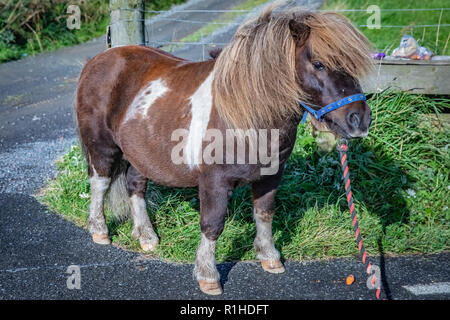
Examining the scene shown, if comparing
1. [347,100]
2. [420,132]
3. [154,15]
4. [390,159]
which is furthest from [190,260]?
[154,15]

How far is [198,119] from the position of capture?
340cm

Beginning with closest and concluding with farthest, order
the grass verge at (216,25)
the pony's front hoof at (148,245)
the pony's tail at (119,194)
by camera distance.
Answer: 1. the pony's front hoof at (148,245)
2. the pony's tail at (119,194)
3. the grass verge at (216,25)

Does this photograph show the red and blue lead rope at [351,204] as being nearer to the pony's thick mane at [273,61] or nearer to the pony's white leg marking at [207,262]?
the pony's thick mane at [273,61]

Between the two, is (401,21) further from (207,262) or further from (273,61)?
(207,262)

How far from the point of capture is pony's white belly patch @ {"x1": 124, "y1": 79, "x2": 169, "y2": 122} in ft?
12.2

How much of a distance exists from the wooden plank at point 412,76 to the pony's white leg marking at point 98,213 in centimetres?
303

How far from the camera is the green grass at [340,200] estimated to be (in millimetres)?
4270

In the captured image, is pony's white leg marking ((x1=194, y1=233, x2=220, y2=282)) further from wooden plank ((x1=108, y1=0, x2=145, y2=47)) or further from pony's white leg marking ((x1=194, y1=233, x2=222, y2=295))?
wooden plank ((x1=108, y1=0, x2=145, y2=47))

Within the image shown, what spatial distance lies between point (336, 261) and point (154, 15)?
12.6 metres

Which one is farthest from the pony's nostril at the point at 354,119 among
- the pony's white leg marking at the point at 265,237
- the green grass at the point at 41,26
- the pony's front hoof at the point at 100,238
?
the green grass at the point at 41,26

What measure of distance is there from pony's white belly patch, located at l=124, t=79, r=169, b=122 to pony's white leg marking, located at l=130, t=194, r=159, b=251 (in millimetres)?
911

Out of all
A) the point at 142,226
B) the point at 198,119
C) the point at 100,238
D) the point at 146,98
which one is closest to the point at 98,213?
the point at 100,238

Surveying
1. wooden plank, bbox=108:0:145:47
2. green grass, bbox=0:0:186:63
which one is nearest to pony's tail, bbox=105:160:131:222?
wooden plank, bbox=108:0:145:47
